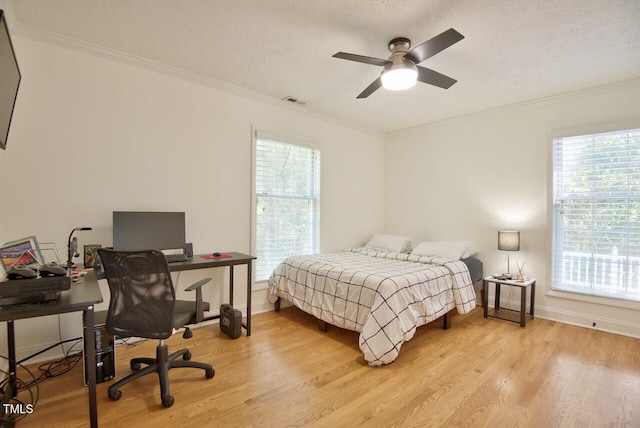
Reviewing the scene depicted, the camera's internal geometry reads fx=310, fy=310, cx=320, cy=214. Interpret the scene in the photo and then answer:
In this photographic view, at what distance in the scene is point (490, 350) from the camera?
2.74 metres

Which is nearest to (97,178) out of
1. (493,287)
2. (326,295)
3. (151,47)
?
(151,47)

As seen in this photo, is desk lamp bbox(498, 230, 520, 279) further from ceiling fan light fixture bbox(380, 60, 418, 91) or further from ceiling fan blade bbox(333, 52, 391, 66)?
ceiling fan blade bbox(333, 52, 391, 66)

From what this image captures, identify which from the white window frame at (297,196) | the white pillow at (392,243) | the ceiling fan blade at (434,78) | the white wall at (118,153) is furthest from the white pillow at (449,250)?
the white wall at (118,153)

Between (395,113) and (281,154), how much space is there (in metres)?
1.66

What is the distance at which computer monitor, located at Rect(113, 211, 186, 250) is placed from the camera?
2.56 m

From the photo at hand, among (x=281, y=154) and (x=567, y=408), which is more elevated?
(x=281, y=154)

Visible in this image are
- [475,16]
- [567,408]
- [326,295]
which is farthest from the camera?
[326,295]

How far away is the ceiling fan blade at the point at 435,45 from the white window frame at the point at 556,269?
230 cm

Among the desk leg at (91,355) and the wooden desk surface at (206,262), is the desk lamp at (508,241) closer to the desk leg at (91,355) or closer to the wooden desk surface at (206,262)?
the wooden desk surface at (206,262)

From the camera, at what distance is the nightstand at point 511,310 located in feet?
10.8

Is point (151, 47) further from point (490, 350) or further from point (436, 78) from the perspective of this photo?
point (490, 350)

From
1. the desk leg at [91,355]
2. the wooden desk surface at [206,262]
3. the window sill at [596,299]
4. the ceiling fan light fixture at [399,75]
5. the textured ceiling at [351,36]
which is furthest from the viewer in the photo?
the window sill at [596,299]

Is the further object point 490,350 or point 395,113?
point 395,113

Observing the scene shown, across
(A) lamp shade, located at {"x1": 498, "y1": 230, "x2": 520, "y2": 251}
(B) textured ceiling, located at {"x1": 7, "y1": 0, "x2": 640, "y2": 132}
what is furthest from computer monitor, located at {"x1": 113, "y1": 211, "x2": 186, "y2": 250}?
(A) lamp shade, located at {"x1": 498, "y1": 230, "x2": 520, "y2": 251}
